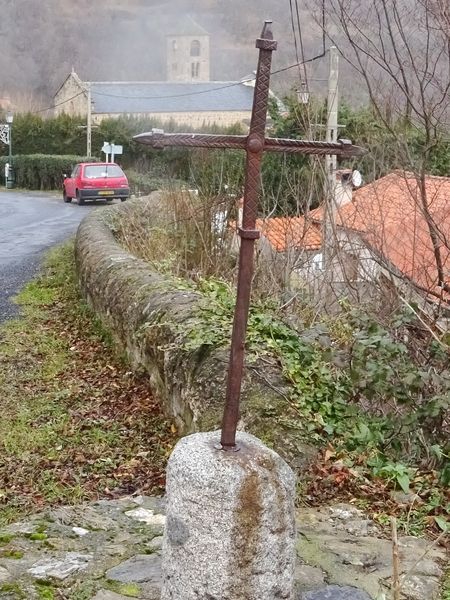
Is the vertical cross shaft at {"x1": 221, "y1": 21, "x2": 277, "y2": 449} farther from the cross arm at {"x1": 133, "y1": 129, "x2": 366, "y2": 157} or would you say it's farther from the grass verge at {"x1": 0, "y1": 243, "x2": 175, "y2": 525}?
the grass verge at {"x1": 0, "y1": 243, "x2": 175, "y2": 525}

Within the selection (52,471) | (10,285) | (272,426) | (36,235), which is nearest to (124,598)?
(272,426)

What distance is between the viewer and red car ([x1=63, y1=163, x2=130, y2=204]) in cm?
2521

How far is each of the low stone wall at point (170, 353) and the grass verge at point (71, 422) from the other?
22cm

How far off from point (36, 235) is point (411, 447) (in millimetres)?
13675

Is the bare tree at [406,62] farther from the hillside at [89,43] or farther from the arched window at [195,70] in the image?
the arched window at [195,70]

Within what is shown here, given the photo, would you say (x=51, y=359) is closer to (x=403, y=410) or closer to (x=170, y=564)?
(x=403, y=410)

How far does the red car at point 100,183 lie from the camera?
25.2 meters

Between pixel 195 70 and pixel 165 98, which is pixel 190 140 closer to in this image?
pixel 165 98

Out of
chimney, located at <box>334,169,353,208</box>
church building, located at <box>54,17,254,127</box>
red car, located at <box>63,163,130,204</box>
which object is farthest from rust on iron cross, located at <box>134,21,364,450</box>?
church building, located at <box>54,17,254,127</box>

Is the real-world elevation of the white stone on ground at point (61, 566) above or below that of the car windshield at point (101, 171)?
below

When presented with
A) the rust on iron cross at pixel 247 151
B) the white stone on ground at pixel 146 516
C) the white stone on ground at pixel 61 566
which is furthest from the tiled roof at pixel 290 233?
the rust on iron cross at pixel 247 151

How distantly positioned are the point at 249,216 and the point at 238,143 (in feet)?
0.78

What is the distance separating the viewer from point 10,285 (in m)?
10.8

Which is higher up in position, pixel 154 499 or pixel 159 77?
pixel 159 77
